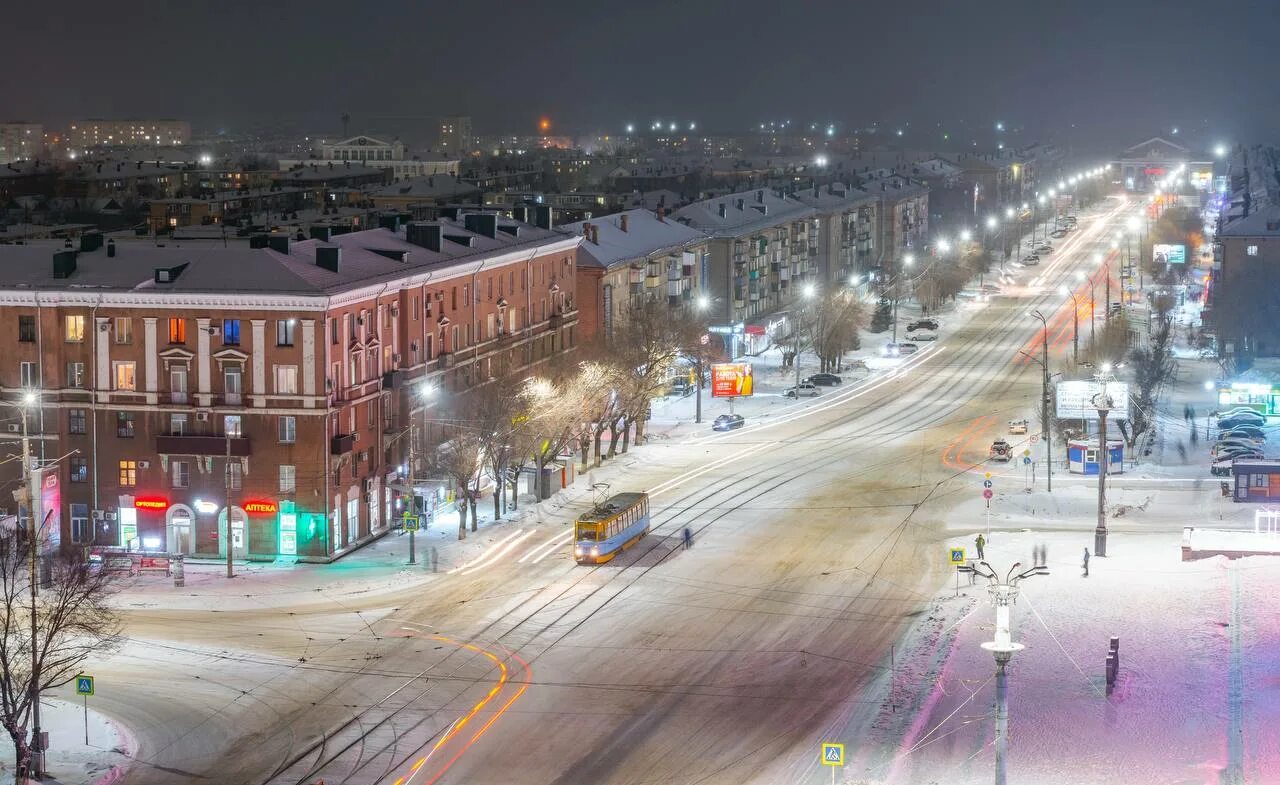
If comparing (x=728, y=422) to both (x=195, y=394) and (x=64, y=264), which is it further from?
(x=64, y=264)

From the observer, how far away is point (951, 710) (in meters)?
46.7

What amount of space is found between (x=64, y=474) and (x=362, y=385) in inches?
384

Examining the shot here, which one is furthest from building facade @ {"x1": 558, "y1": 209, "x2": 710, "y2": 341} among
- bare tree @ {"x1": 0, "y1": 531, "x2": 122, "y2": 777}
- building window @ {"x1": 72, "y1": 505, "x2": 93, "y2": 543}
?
bare tree @ {"x1": 0, "y1": 531, "x2": 122, "y2": 777}

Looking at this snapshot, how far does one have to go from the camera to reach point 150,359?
63531 millimetres

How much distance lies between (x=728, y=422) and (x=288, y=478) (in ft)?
102

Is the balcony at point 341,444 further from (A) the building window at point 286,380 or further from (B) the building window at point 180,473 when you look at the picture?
(B) the building window at point 180,473

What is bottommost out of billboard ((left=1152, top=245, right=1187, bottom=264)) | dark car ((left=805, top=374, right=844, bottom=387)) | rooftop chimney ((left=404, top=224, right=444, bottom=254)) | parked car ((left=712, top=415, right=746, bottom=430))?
parked car ((left=712, top=415, right=746, bottom=430))

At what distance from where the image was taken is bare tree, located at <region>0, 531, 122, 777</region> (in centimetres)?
4231

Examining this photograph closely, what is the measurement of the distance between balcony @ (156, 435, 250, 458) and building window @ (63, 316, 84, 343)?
4153 millimetres

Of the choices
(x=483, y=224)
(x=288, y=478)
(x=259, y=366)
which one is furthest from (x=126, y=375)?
(x=483, y=224)

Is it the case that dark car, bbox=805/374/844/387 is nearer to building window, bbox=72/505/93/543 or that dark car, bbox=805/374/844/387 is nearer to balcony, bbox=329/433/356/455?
balcony, bbox=329/433/356/455

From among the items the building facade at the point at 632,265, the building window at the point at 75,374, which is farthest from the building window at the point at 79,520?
the building facade at the point at 632,265

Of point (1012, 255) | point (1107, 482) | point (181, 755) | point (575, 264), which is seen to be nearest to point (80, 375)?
point (181, 755)

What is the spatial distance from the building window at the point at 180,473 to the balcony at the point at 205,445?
0.75 meters
